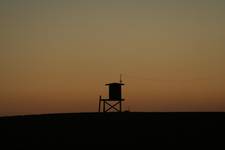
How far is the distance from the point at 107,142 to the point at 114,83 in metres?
24.0

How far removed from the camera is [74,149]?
1317 cm

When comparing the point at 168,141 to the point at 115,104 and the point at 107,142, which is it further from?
the point at 115,104

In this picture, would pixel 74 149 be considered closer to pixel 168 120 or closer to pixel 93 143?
pixel 93 143

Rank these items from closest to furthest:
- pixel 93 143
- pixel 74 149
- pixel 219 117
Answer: pixel 74 149, pixel 93 143, pixel 219 117

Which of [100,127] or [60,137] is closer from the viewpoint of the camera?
[60,137]

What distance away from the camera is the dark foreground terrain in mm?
14070

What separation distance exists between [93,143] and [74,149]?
1081 millimetres

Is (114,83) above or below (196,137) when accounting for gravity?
above

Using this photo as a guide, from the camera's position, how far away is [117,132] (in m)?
15.9

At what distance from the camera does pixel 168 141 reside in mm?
13859

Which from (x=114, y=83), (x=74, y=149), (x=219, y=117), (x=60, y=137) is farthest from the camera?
(x=114, y=83)

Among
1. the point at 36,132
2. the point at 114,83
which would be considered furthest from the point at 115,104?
the point at 36,132

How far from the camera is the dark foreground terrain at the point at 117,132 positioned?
14.1 meters

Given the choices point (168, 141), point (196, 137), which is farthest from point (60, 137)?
point (196, 137)
